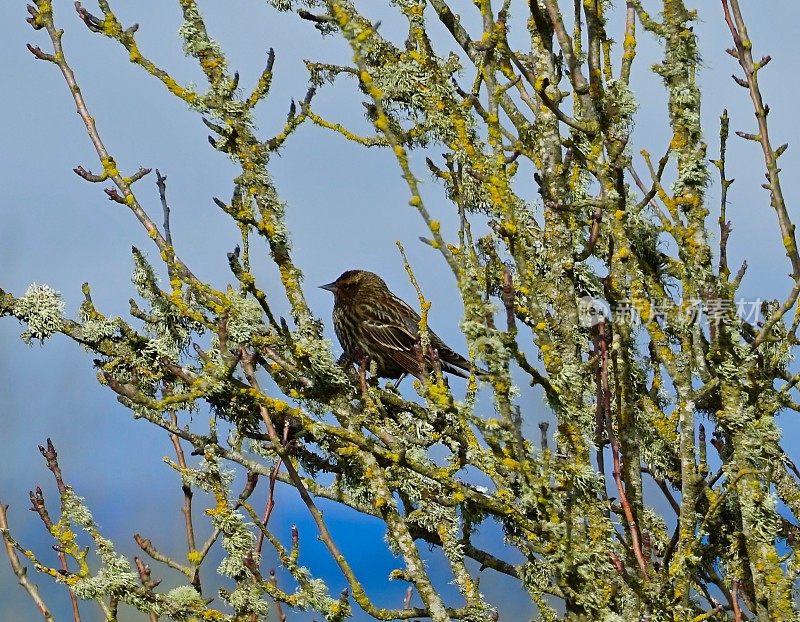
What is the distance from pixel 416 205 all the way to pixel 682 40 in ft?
5.11

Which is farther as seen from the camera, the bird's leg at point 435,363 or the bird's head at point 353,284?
the bird's head at point 353,284

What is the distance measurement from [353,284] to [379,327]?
830mm

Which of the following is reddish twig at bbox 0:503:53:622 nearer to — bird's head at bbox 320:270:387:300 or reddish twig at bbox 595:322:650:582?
reddish twig at bbox 595:322:650:582

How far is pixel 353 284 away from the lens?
8695 millimetres

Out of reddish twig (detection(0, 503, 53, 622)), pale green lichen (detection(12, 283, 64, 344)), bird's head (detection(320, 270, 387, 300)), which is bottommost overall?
reddish twig (detection(0, 503, 53, 622))

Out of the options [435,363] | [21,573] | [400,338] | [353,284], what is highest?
[353,284]

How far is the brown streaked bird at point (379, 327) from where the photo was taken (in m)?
7.78

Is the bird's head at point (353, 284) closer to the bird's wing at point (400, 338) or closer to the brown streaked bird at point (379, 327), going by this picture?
the brown streaked bird at point (379, 327)

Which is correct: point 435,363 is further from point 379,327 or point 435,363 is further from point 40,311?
point 379,327

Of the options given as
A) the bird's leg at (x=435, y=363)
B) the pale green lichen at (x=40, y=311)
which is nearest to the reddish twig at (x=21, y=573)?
the pale green lichen at (x=40, y=311)

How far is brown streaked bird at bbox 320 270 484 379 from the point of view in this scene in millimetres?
7777

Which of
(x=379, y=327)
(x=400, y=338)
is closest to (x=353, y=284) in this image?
(x=379, y=327)

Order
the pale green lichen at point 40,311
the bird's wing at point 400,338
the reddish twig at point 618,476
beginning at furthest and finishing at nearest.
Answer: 1. the bird's wing at point 400,338
2. the pale green lichen at point 40,311
3. the reddish twig at point 618,476

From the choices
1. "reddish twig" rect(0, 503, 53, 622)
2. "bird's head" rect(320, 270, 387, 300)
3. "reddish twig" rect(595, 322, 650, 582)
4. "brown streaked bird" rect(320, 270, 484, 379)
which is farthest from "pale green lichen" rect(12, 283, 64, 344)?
"bird's head" rect(320, 270, 387, 300)
